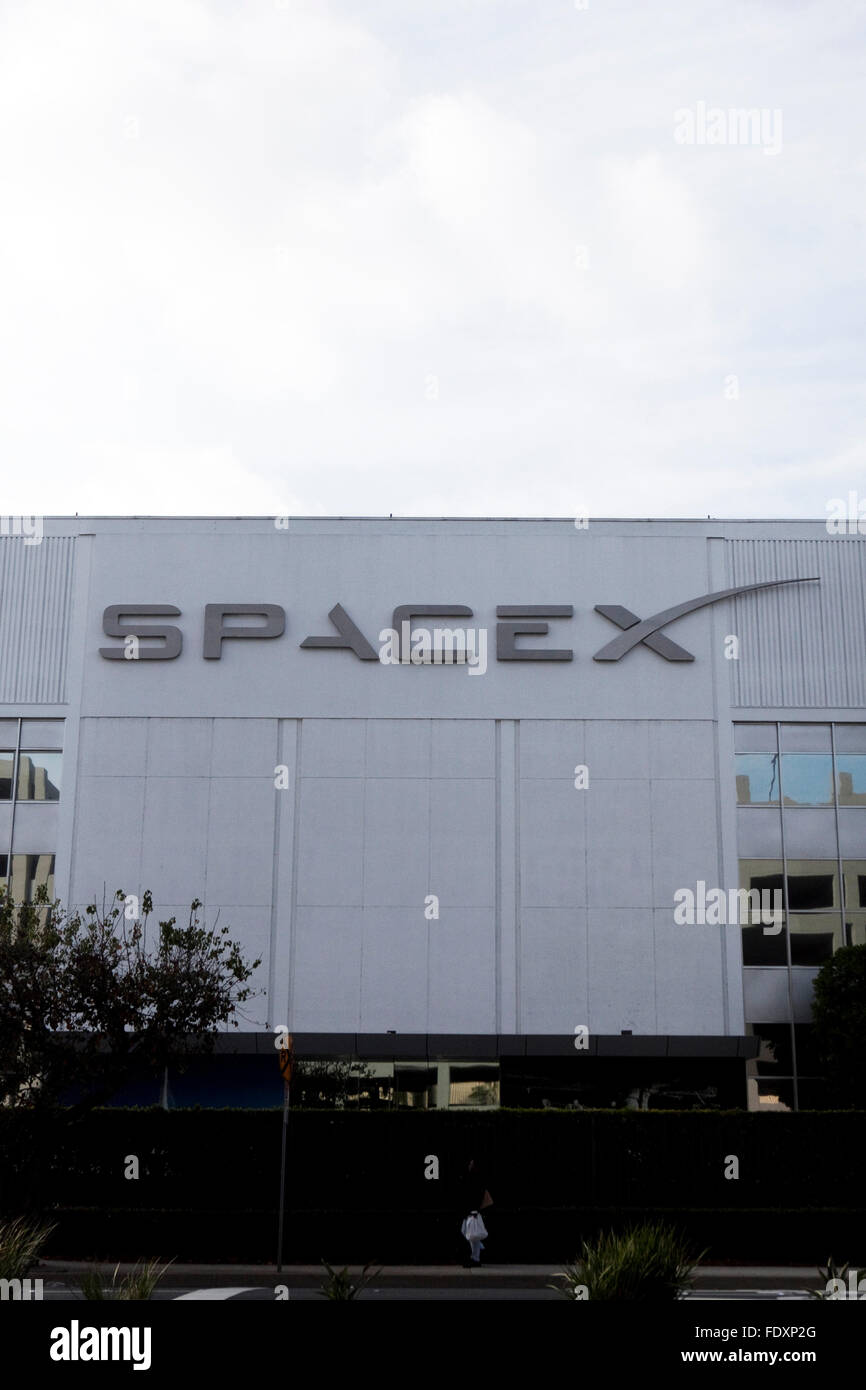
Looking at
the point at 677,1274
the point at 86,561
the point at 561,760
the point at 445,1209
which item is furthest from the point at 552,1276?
the point at 86,561

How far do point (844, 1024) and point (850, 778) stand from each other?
7039 mm

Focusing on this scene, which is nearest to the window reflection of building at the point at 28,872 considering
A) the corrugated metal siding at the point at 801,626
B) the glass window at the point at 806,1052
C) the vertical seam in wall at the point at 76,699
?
the vertical seam in wall at the point at 76,699

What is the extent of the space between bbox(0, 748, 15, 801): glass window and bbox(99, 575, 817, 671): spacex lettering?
Result: 3.53m

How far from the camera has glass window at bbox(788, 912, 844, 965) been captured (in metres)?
33.0

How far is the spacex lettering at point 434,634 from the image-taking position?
34750mm

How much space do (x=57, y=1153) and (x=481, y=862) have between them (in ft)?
40.1

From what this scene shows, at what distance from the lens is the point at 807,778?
34.4 metres

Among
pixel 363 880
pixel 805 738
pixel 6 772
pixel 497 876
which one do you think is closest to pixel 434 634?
pixel 497 876

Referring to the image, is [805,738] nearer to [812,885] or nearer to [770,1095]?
[812,885]

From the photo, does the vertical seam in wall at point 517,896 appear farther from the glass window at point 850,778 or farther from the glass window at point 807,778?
the glass window at point 850,778

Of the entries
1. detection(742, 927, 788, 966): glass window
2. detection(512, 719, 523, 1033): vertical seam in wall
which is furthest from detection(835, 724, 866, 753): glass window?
detection(512, 719, 523, 1033): vertical seam in wall

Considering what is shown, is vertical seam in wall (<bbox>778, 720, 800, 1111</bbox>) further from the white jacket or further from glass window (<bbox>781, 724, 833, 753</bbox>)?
the white jacket

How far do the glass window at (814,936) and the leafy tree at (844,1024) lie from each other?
1917mm
